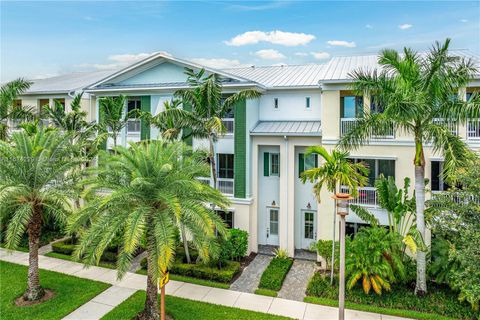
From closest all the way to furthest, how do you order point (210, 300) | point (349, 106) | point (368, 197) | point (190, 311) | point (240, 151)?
point (190, 311)
point (210, 300)
point (368, 197)
point (349, 106)
point (240, 151)

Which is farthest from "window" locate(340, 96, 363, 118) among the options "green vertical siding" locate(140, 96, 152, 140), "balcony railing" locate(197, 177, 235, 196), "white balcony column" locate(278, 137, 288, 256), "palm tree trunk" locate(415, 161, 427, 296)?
"green vertical siding" locate(140, 96, 152, 140)

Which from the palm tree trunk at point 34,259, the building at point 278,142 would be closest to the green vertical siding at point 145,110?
the building at point 278,142

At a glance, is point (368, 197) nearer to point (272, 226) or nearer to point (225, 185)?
point (272, 226)

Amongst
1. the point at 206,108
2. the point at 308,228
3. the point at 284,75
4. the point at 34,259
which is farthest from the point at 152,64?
the point at 308,228

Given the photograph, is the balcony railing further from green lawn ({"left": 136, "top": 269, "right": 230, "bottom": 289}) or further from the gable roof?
the gable roof

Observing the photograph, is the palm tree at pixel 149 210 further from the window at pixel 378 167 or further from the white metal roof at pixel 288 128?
the window at pixel 378 167

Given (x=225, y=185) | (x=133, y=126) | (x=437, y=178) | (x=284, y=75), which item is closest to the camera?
(x=437, y=178)

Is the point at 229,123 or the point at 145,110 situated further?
the point at 145,110

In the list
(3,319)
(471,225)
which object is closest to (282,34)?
(471,225)
